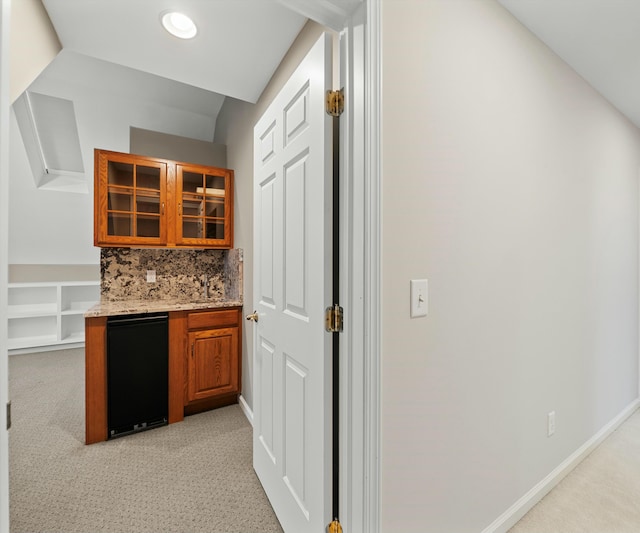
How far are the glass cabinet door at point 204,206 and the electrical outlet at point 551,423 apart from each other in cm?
270

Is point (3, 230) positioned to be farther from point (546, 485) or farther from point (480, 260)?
point (546, 485)

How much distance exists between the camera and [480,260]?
1.32 meters

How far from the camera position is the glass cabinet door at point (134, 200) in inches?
97.5

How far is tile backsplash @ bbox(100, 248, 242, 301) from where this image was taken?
2.78 metres

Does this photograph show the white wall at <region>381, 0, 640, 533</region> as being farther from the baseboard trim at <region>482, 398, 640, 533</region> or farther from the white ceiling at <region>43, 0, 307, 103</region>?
the white ceiling at <region>43, 0, 307, 103</region>

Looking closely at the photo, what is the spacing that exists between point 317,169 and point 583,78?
6.41ft

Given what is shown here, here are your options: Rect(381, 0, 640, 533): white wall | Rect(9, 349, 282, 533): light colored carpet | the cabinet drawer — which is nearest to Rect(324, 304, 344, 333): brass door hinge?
Rect(381, 0, 640, 533): white wall

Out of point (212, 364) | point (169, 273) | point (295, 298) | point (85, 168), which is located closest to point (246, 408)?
point (212, 364)

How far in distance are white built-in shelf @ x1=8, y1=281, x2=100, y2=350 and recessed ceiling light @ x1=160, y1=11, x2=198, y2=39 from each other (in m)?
4.17

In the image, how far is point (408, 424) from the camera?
1106mm

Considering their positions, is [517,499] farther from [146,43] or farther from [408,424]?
[146,43]

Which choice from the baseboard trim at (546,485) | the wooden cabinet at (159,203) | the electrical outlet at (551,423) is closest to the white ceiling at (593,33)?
the electrical outlet at (551,423)

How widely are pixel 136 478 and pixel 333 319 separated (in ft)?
5.49

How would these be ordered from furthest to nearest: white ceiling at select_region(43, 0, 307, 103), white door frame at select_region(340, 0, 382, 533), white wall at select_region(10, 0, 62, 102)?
white ceiling at select_region(43, 0, 307, 103), white wall at select_region(10, 0, 62, 102), white door frame at select_region(340, 0, 382, 533)
